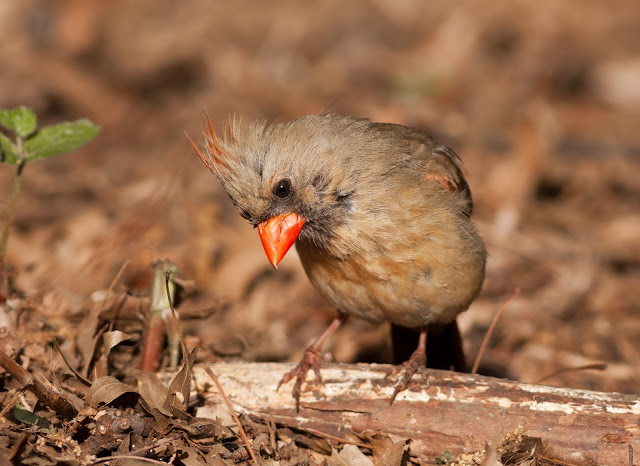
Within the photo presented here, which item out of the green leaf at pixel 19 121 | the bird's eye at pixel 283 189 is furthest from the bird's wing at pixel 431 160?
the green leaf at pixel 19 121

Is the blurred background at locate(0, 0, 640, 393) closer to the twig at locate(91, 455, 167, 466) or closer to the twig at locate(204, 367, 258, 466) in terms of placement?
the twig at locate(204, 367, 258, 466)

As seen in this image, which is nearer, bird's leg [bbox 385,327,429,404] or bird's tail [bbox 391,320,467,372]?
bird's leg [bbox 385,327,429,404]

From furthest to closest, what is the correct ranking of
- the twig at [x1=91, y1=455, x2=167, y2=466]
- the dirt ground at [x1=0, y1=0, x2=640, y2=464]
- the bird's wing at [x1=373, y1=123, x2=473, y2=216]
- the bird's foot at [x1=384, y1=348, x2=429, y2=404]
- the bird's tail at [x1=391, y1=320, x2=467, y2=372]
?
the dirt ground at [x1=0, y1=0, x2=640, y2=464], the bird's tail at [x1=391, y1=320, x2=467, y2=372], the bird's wing at [x1=373, y1=123, x2=473, y2=216], the bird's foot at [x1=384, y1=348, x2=429, y2=404], the twig at [x1=91, y1=455, x2=167, y2=466]

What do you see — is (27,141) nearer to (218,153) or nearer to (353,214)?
(218,153)

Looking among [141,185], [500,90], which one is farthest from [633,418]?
[500,90]

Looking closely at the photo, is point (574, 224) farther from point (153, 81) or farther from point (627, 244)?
point (153, 81)

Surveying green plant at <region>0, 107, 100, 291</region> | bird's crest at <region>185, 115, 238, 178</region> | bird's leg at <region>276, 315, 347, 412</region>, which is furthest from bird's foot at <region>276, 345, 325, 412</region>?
green plant at <region>0, 107, 100, 291</region>

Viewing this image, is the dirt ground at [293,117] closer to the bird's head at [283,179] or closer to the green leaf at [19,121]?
the bird's head at [283,179]

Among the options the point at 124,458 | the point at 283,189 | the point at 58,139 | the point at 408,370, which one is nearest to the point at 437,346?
Result: the point at 408,370
